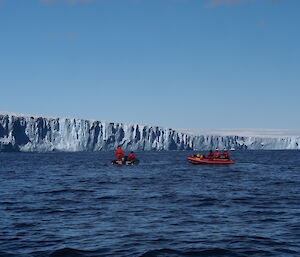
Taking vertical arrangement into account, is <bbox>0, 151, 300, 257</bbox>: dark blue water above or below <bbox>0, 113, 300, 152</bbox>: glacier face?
below

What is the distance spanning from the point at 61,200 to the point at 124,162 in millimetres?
33982

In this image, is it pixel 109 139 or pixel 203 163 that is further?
pixel 109 139

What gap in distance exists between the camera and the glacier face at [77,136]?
123 metres

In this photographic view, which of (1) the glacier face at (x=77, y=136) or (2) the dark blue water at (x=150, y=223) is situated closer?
(2) the dark blue water at (x=150, y=223)

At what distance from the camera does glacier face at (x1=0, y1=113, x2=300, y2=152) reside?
12262cm

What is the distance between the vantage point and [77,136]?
132 meters

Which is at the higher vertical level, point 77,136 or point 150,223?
point 77,136

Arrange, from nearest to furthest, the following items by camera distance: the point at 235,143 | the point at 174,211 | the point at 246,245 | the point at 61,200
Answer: the point at 246,245 → the point at 174,211 → the point at 61,200 → the point at 235,143

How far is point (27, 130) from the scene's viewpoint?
126m

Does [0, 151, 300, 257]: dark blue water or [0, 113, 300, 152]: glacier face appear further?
[0, 113, 300, 152]: glacier face

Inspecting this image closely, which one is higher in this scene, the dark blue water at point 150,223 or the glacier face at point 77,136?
the glacier face at point 77,136

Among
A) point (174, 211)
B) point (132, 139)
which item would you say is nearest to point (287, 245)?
point (174, 211)

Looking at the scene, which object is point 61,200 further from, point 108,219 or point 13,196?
point 108,219

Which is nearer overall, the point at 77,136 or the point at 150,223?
the point at 150,223
